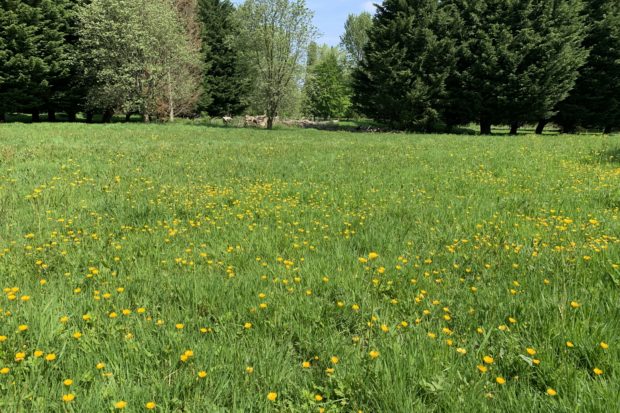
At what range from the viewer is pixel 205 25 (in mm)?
46844

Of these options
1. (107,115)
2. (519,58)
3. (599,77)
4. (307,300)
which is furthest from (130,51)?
(599,77)

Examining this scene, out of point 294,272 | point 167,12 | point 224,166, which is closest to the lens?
point 294,272

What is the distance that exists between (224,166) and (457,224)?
6936mm

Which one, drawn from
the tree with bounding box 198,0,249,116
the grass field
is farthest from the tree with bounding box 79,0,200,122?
the grass field

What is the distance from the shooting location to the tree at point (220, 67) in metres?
46.9

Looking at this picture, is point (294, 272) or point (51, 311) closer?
point (51, 311)

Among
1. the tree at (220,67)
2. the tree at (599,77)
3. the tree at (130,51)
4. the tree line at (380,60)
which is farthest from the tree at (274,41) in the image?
the tree at (599,77)

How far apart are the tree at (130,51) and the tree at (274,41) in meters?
5.96

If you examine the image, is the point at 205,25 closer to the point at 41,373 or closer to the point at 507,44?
the point at 507,44

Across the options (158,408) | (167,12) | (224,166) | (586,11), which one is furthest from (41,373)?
(586,11)

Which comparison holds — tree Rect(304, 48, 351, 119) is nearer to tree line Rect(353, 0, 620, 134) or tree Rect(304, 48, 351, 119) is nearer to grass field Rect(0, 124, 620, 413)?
tree line Rect(353, 0, 620, 134)

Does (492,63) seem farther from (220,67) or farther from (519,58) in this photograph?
(220,67)

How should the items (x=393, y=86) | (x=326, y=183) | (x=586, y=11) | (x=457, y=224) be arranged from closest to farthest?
(x=457, y=224)
(x=326, y=183)
(x=393, y=86)
(x=586, y=11)

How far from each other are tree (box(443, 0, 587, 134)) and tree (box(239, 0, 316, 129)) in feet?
47.7
